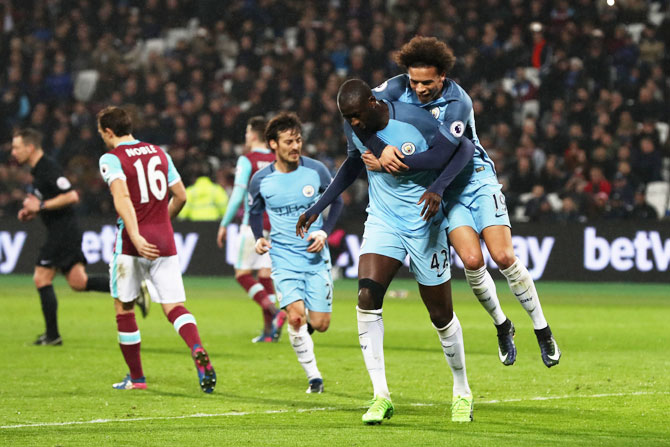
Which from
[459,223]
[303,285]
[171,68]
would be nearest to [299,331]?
[303,285]

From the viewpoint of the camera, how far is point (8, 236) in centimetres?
2078

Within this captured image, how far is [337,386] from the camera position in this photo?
8.72 meters

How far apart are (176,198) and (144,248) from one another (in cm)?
82

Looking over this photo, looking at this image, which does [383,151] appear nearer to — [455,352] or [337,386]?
[455,352]

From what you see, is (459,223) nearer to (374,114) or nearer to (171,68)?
(374,114)

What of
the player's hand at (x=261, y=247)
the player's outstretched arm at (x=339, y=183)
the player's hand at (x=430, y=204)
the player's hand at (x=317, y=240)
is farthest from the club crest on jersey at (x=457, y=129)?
the player's hand at (x=261, y=247)

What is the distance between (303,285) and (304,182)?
88 cm

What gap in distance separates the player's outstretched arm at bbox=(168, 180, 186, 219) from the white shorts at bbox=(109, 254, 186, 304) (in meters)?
0.52

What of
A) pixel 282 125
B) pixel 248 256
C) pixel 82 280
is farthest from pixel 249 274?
pixel 282 125

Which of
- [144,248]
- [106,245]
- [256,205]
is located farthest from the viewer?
[106,245]

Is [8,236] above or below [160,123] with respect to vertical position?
below

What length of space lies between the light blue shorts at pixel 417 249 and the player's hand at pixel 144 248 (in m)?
2.07

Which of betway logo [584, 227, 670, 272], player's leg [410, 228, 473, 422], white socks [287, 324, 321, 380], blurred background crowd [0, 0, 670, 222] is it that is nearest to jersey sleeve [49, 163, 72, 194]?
white socks [287, 324, 321, 380]

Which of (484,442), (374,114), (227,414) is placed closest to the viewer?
(484,442)
